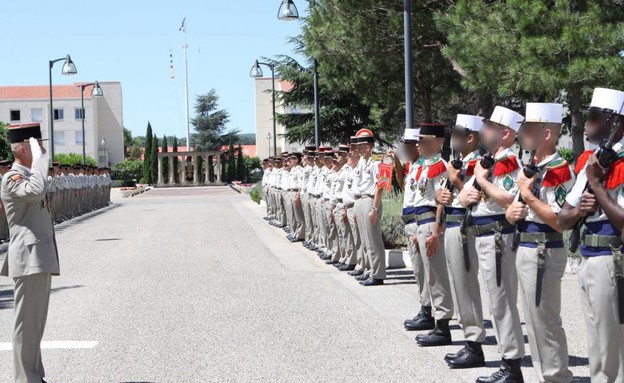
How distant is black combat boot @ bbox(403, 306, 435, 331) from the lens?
9.06 metres

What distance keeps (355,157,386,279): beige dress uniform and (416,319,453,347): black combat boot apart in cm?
415

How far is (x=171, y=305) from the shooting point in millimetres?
10961

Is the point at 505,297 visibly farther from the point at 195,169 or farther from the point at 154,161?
the point at 154,161

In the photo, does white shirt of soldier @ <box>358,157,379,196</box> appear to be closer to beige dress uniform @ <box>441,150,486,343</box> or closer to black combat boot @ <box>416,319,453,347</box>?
black combat boot @ <box>416,319,453,347</box>

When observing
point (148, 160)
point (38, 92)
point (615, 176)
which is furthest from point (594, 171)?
point (38, 92)

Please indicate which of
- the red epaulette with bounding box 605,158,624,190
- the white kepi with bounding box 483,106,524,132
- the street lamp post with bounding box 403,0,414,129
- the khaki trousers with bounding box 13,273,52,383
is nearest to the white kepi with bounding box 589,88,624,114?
the red epaulette with bounding box 605,158,624,190

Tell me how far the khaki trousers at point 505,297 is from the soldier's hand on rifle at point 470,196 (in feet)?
0.96

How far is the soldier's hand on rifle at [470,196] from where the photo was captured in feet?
21.9

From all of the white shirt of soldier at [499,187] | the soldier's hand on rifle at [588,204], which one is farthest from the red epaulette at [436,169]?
the soldier's hand on rifle at [588,204]

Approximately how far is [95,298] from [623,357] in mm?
8089

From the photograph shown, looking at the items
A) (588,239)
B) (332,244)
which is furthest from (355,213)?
(588,239)

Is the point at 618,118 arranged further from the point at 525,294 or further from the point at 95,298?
the point at 95,298

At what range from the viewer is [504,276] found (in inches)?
260

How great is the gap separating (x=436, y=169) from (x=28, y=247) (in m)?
3.79
